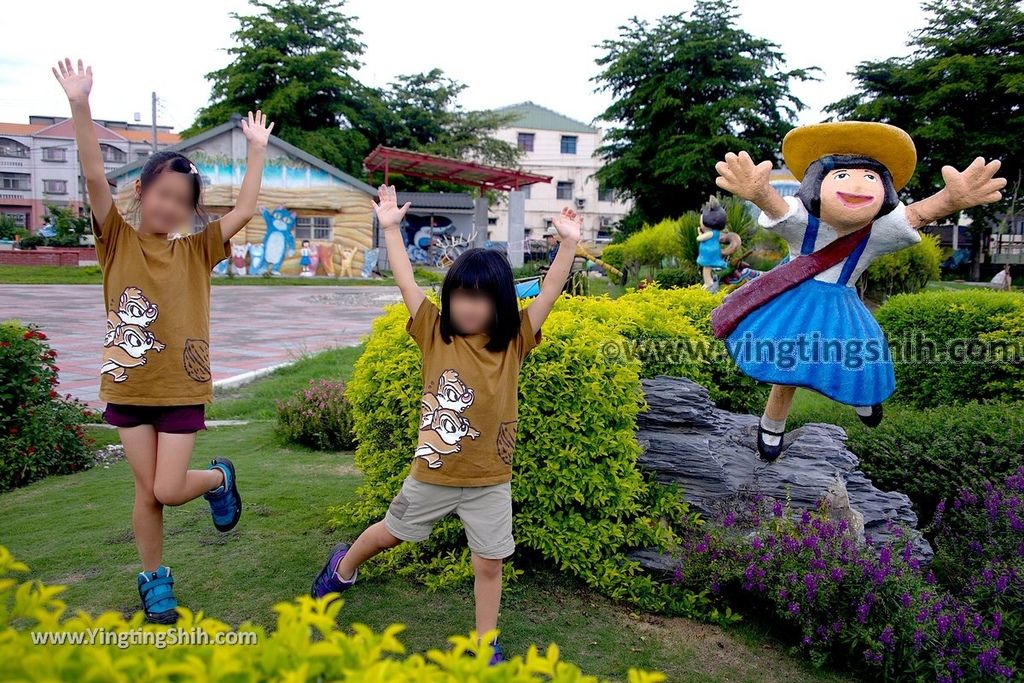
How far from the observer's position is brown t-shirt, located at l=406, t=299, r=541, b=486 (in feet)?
9.34

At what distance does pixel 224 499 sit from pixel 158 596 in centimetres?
63

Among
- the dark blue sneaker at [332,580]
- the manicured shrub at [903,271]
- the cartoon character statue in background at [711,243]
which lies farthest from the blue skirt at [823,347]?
the manicured shrub at [903,271]

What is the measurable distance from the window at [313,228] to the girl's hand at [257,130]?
26.6 m

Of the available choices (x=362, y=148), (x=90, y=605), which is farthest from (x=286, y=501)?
(x=362, y=148)

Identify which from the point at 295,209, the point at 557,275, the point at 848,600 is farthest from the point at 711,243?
the point at 295,209

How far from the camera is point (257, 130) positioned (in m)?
3.36

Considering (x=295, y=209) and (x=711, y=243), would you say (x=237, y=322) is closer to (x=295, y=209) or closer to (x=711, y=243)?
(x=711, y=243)

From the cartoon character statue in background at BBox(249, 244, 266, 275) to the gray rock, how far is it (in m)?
26.5

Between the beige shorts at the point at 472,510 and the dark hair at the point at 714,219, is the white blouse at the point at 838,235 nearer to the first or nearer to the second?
the beige shorts at the point at 472,510

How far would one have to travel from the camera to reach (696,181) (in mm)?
29000

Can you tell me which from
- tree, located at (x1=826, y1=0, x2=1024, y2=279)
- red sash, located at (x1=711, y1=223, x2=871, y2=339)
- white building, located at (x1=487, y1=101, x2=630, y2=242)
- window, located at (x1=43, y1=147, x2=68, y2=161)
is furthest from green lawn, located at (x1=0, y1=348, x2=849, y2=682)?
window, located at (x1=43, y1=147, x2=68, y2=161)

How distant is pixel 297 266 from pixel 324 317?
1324 cm

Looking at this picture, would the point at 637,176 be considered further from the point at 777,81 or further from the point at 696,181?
the point at 777,81

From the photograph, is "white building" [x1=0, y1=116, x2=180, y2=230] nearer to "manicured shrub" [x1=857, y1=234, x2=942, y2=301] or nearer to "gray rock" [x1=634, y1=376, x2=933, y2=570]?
"manicured shrub" [x1=857, y1=234, x2=942, y2=301]
